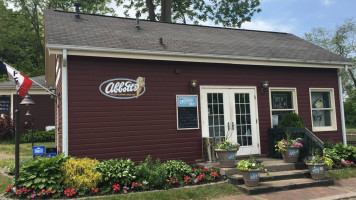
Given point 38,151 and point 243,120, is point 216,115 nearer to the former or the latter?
point 243,120

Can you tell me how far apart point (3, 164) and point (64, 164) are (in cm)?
480

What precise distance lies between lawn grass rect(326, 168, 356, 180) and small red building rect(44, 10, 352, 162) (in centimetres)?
193

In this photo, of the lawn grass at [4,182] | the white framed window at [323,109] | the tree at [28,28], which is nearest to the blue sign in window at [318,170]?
the white framed window at [323,109]

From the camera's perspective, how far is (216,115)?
8.30 meters

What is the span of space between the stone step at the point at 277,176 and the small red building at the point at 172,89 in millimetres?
1642

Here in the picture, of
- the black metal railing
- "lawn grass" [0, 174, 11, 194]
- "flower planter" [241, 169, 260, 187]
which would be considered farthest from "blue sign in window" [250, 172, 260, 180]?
"lawn grass" [0, 174, 11, 194]

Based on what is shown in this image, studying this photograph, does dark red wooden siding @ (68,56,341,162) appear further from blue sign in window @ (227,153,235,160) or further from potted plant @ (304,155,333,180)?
potted plant @ (304,155,333,180)

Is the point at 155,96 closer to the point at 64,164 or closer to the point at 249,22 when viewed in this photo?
the point at 64,164

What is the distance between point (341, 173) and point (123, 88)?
6126 mm

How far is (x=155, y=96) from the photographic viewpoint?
302 inches

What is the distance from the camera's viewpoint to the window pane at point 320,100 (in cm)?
988

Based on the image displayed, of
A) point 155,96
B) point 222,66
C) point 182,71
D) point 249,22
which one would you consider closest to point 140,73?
point 155,96

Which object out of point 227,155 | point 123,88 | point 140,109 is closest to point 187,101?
point 140,109

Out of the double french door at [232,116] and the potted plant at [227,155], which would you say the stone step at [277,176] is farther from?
the double french door at [232,116]
